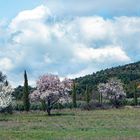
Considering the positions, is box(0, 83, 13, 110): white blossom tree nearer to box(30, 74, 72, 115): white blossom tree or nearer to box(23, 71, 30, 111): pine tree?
box(30, 74, 72, 115): white blossom tree

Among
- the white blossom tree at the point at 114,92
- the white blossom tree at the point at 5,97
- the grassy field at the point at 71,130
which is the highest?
the white blossom tree at the point at 114,92

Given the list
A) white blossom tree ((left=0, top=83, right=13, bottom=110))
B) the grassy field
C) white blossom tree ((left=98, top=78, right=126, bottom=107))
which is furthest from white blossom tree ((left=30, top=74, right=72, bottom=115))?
the grassy field

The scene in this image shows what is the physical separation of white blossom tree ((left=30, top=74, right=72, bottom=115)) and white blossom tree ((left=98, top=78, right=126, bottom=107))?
88.2 ft

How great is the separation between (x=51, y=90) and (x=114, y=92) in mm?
34468

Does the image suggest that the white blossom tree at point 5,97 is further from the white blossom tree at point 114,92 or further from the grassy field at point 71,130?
the white blossom tree at point 114,92

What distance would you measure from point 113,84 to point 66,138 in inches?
3508

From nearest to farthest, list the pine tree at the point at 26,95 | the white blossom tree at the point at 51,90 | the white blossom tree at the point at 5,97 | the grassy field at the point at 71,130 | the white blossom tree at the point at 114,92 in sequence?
the grassy field at the point at 71,130
the white blossom tree at the point at 5,97
the white blossom tree at the point at 51,90
the pine tree at the point at 26,95
the white blossom tree at the point at 114,92

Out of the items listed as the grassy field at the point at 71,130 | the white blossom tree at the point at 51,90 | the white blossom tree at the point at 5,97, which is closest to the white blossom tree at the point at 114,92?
the white blossom tree at the point at 51,90

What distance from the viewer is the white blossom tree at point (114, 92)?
4663 inches

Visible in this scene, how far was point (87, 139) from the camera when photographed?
33.6m

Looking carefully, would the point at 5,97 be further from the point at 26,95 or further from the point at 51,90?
the point at 26,95

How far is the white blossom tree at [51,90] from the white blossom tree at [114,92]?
88.2 ft

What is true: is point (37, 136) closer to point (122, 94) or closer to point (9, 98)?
point (9, 98)

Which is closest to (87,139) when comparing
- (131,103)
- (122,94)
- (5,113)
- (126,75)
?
(5,113)
